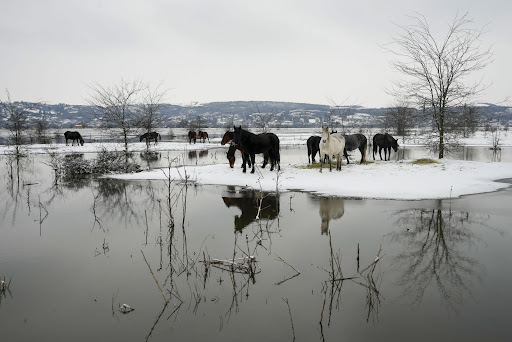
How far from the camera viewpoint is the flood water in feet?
9.98

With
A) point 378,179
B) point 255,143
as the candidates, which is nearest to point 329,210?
point 378,179

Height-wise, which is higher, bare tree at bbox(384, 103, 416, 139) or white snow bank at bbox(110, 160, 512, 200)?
bare tree at bbox(384, 103, 416, 139)

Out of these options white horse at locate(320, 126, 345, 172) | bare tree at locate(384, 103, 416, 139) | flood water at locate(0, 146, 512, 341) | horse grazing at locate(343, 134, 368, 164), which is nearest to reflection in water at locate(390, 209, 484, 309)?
flood water at locate(0, 146, 512, 341)

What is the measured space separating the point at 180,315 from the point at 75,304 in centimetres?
124

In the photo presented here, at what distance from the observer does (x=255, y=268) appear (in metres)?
4.25

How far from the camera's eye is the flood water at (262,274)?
3.04m

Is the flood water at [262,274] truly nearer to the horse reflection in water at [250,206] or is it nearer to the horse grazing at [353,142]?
the horse reflection in water at [250,206]

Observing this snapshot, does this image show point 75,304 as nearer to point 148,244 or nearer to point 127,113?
point 148,244

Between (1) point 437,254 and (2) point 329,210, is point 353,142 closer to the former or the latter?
(2) point 329,210

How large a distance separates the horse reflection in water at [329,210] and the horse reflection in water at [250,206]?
108cm

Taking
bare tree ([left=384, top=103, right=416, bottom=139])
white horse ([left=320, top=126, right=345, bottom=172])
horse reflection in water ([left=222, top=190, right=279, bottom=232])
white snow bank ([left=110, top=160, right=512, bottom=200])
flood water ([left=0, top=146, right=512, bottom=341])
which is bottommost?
flood water ([left=0, top=146, right=512, bottom=341])

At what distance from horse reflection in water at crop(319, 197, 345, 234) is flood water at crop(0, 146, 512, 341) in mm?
55

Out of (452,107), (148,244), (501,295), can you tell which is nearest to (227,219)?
(148,244)

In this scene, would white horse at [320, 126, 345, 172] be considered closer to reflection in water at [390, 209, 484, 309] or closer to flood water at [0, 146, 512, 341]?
flood water at [0, 146, 512, 341]
